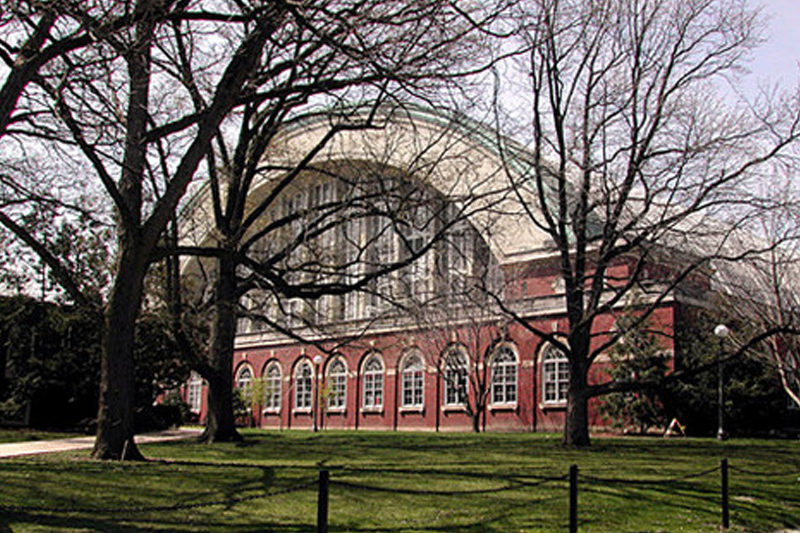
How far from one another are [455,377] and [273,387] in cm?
1663

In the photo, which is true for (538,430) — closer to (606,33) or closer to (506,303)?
(506,303)

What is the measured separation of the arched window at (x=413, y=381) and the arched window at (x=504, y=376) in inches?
205

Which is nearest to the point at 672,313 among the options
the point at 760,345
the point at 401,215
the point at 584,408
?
the point at 760,345

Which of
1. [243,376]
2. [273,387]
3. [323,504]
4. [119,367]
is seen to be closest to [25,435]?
[119,367]

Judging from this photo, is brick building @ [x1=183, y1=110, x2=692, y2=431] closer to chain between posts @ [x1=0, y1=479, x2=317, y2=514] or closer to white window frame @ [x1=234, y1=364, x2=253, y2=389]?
white window frame @ [x1=234, y1=364, x2=253, y2=389]

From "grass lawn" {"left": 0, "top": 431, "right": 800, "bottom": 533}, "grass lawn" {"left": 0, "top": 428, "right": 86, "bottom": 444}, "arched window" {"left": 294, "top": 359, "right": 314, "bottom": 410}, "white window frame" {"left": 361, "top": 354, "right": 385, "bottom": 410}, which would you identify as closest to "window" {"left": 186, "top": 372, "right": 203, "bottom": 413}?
"arched window" {"left": 294, "top": 359, "right": 314, "bottom": 410}

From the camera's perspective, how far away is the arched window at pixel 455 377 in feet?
127

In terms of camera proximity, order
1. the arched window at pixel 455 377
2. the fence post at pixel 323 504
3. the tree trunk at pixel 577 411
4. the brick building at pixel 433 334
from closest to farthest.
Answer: the fence post at pixel 323 504 < the tree trunk at pixel 577 411 < the brick building at pixel 433 334 < the arched window at pixel 455 377

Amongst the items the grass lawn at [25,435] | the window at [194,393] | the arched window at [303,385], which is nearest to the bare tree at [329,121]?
the grass lawn at [25,435]

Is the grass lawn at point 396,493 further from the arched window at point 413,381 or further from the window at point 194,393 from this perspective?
the window at point 194,393

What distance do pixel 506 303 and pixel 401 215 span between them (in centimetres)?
1737

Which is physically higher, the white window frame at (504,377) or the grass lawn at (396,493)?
the white window frame at (504,377)

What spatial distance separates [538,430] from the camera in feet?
128

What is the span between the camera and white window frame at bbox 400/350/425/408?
1791 inches
